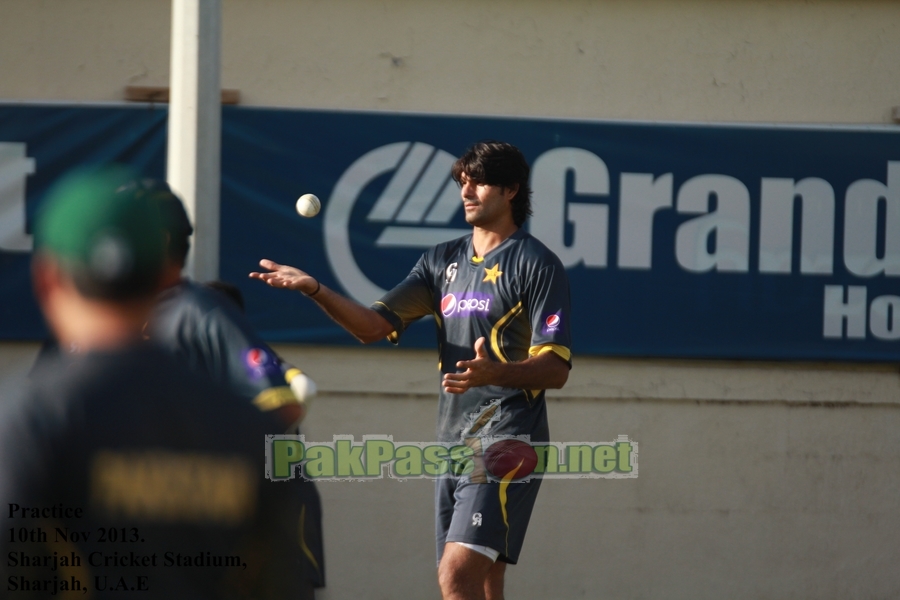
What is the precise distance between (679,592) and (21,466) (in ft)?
16.3

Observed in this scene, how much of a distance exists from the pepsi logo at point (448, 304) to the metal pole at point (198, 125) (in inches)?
39.6

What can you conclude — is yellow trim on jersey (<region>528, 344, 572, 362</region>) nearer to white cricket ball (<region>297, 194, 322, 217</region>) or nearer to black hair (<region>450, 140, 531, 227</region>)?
black hair (<region>450, 140, 531, 227</region>)

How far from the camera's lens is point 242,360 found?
2.56m

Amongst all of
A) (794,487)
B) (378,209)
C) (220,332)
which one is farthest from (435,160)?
(220,332)

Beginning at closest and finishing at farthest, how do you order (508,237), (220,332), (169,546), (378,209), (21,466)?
(21,466) < (169,546) < (220,332) < (508,237) < (378,209)

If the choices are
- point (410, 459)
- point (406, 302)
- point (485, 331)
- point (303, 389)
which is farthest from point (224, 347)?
point (410, 459)

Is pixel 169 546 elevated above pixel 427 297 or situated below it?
below

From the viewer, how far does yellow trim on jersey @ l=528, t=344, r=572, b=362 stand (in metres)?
3.90

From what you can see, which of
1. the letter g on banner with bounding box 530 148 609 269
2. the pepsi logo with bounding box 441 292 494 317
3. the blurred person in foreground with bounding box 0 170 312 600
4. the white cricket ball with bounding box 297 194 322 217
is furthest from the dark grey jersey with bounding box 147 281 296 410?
the letter g on banner with bounding box 530 148 609 269

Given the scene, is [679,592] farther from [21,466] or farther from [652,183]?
[21,466]

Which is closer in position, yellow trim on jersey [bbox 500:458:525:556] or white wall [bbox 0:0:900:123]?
yellow trim on jersey [bbox 500:458:525:556]

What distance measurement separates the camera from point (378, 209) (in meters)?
5.78

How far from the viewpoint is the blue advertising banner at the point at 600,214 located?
18.8 ft

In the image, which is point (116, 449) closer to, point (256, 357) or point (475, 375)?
point (256, 357)
